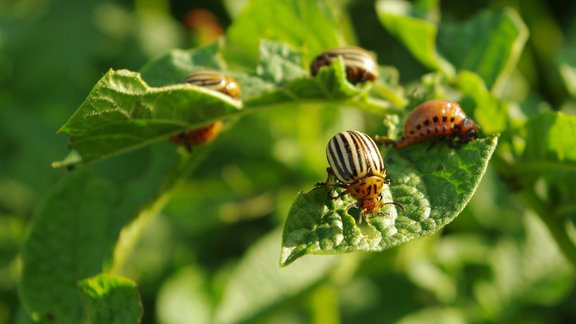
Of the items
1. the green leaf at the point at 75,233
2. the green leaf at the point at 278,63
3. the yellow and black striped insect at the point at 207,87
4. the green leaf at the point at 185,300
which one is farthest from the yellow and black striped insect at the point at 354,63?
the green leaf at the point at 185,300

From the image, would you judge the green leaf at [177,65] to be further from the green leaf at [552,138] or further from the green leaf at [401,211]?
the green leaf at [552,138]

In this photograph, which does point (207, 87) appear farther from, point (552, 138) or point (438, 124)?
point (552, 138)

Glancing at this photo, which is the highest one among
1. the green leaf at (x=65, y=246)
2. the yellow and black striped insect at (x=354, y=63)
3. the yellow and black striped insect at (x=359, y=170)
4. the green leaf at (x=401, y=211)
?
the yellow and black striped insect at (x=354, y=63)

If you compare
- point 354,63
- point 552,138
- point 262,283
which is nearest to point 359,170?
point 354,63

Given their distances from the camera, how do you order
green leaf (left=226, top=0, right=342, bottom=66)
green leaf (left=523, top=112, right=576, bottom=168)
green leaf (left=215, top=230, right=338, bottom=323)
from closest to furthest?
green leaf (left=523, top=112, right=576, bottom=168)
green leaf (left=226, top=0, right=342, bottom=66)
green leaf (left=215, top=230, right=338, bottom=323)

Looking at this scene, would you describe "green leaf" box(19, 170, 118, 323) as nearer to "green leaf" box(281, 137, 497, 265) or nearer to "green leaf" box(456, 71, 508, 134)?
"green leaf" box(281, 137, 497, 265)

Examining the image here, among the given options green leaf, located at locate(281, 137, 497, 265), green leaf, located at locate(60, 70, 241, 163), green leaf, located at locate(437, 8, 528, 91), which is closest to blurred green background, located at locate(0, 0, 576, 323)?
green leaf, located at locate(437, 8, 528, 91)

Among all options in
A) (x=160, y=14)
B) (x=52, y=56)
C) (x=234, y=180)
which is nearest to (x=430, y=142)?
(x=234, y=180)
